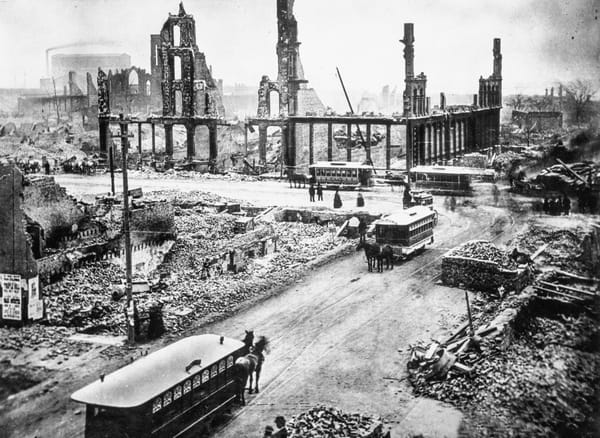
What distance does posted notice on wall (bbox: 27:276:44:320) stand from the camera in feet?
31.4

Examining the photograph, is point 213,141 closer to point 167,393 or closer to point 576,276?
point 576,276

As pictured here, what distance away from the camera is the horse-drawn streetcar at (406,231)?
13438 mm

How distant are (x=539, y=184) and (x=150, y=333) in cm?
841

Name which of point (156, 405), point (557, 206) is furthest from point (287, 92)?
point (156, 405)

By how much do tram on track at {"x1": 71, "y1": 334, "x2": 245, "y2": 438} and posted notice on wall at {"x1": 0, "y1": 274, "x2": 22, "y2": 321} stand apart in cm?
242

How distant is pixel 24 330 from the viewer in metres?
9.48

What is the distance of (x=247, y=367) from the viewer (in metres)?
8.82

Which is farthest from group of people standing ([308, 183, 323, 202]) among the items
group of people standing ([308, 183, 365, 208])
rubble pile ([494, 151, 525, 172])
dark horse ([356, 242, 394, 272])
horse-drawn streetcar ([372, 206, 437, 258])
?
dark horse ([356, 242, 394, 272])

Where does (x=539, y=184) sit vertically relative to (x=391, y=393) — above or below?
above

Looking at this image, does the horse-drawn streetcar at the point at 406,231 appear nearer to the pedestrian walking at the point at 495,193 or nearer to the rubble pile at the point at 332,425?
the pedestrian walking at the point at 495,193

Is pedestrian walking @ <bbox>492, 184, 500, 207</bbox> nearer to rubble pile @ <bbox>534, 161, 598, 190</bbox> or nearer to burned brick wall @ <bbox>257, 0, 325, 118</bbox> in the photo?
rubble pile @ <bbox>534, 161, 598, 190</bbox>

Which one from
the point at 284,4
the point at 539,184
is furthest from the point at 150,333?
the point at 539,184

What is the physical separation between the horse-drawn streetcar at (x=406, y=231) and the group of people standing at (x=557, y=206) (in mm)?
2322

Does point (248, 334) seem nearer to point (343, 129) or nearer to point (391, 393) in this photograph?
point (391, 393)
